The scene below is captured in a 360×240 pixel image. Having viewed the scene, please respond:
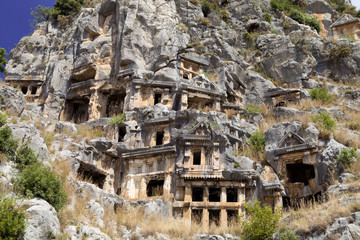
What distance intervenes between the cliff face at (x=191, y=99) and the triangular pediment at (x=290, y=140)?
0.10 m

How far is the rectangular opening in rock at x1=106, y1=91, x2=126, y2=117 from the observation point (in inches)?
1485

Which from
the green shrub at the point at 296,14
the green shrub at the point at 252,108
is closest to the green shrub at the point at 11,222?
the green shrub at the point at 252,108

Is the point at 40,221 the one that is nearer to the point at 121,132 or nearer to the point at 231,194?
the point at 231,194

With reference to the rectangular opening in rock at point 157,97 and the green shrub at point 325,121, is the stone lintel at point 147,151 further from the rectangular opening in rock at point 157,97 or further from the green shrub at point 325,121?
the green shrub at point 325,121

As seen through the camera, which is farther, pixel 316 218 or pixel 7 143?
pixel 7 143

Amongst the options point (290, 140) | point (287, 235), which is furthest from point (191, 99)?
point (287, 235)

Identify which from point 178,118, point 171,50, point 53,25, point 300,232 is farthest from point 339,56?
point 53,25

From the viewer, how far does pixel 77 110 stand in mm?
39750

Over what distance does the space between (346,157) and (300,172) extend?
17.8ft

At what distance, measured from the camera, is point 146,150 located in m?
27.6

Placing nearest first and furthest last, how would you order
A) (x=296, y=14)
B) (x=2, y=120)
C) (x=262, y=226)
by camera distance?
(x=262, y=226) → (x=2, y=120) → (x=296, y=14)

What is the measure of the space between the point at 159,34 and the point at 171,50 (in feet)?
7.54

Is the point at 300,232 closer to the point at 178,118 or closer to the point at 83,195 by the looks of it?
the point at 83,195

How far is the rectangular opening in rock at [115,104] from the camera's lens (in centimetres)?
3772
